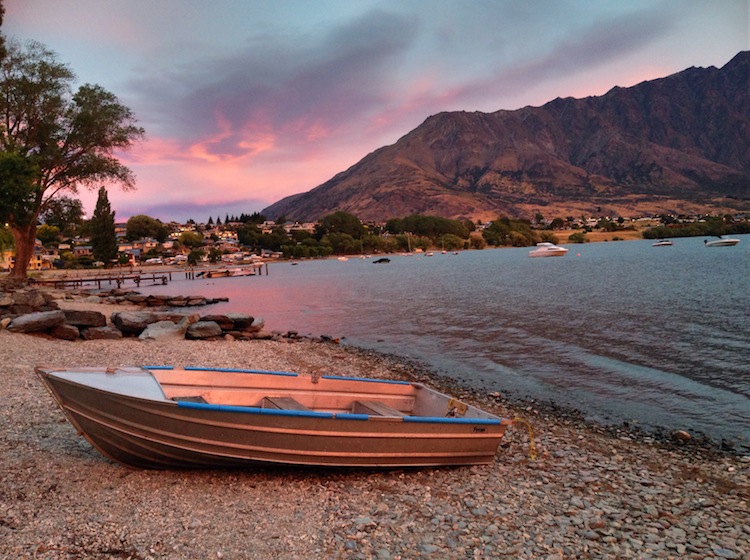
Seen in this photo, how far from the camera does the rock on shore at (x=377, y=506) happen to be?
641 centimetres

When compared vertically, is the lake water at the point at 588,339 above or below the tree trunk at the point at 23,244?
below

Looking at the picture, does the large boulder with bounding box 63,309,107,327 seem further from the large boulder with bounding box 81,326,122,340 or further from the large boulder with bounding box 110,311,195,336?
the large boulder with bounding box 110,311,195,336

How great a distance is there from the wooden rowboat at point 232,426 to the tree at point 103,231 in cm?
11830

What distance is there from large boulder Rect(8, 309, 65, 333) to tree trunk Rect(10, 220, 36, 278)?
28636 millimetres

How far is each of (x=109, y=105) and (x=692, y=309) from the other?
52288 mm

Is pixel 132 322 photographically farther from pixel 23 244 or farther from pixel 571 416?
pixel 23 244

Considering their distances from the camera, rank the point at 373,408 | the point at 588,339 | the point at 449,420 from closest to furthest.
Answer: the point at 449,420
the point at 373,408
the point at 588,339

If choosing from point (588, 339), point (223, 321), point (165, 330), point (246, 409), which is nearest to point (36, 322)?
point (165, 330)

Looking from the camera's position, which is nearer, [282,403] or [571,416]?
[282,403]

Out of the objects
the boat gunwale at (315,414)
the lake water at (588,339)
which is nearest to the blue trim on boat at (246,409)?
the boat gunwale at (315,414)

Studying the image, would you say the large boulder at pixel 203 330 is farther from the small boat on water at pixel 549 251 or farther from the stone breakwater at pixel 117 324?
the small boat on water at pixel 549 251

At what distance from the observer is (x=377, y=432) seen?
8.57m

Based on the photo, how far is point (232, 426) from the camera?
7906 mm

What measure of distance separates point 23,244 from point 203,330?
1283 inches
